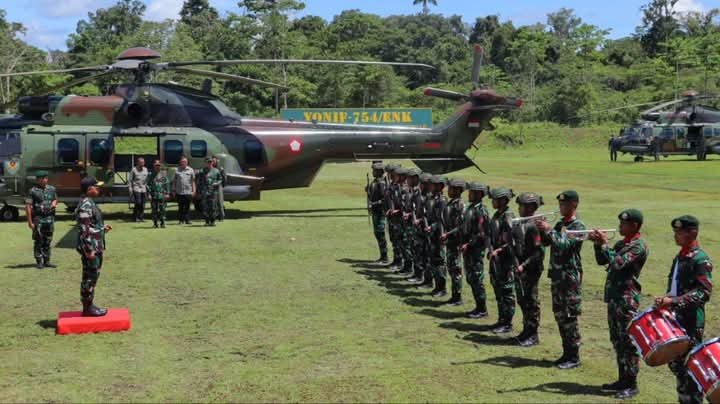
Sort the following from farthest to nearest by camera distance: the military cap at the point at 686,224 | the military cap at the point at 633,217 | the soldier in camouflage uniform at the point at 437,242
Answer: the soldier in camouflage uniform at the point at 437,242 < the military cap at the point at 633,217 < the military cap at the point at 686,224

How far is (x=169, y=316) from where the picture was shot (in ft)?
34.7

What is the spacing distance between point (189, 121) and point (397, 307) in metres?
11.7

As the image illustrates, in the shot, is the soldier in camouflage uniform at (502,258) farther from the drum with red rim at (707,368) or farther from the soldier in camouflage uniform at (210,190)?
the soldier in camouflage uniform at (210,190)

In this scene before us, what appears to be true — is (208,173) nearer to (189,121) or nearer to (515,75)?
(189,121)

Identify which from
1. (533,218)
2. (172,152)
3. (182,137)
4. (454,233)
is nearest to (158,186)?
(172,152)

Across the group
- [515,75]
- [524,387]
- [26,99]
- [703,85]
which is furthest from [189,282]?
[515,75]

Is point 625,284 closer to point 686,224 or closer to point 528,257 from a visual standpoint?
point 686,224

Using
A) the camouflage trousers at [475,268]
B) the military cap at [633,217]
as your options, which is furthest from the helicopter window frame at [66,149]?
the military cap at [633,217]

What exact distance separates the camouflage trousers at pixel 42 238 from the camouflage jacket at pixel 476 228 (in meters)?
7.50

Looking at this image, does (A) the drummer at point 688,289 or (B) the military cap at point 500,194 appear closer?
(A) the drummer at point 688,289

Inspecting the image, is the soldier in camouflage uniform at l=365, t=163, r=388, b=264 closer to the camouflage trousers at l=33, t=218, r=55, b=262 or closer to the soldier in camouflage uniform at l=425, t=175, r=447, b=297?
the soldier in camouflage uniform at l=425, t=175, r=447, b=297

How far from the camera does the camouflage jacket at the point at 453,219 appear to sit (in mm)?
10812

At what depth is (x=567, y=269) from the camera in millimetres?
7949

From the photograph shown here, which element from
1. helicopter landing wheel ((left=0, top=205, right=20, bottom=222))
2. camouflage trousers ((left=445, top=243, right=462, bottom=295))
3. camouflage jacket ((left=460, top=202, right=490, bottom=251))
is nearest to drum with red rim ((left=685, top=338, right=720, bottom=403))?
camouflage jacket ((left=460, top=202, right=490, bottom=251))
